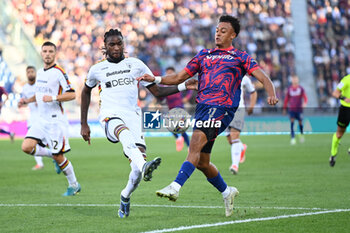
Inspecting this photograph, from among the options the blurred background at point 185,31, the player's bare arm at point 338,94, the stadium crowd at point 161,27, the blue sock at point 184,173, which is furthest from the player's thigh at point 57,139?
the stadium crowd at point 161,27

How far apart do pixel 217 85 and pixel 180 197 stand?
2.89 metres

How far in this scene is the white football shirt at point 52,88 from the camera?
11.3 meters

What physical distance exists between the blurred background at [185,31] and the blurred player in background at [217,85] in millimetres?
24576

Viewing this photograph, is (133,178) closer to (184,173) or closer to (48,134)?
(184,173)

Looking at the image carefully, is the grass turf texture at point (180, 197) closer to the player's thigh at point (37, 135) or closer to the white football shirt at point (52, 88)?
the player's thigh at point (37, 135)

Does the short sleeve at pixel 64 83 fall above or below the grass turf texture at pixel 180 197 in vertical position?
above

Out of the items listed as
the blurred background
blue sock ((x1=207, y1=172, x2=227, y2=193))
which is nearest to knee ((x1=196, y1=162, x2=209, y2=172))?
blue sock ((x1=207, y1=172, x2=227, y2=193))

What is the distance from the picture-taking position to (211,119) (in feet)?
24.4

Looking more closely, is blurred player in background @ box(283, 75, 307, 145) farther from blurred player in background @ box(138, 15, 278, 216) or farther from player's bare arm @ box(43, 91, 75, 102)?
blurred player in background @ box(138, 15, 278, 216)

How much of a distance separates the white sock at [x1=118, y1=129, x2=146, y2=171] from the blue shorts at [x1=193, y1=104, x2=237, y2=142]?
27.5 inches

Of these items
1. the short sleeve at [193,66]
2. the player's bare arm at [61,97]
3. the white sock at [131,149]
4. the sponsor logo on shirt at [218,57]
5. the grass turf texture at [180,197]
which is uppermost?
the sponsor logo on shirt at [218,57]

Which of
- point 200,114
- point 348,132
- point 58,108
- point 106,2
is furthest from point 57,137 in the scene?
point 106,2

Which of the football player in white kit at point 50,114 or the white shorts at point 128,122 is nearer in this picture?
the white shorts at point 128,122

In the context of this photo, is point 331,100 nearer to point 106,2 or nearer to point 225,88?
point 106,2
